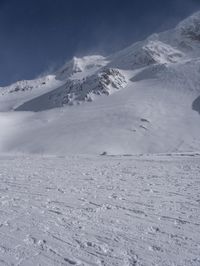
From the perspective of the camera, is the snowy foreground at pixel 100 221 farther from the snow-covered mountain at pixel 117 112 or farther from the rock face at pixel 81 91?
the rock face at pixel 81 91

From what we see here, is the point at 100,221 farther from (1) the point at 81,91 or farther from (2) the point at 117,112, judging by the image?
(1) the point at 81,91

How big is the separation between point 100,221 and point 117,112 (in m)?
56.7

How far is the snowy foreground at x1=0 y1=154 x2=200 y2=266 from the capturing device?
6812mm

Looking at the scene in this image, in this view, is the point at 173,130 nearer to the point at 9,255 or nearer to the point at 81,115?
the point at 81,115

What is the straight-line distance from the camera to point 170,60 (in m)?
121

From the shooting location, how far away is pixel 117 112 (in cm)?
6512

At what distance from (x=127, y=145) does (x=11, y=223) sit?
129 feet

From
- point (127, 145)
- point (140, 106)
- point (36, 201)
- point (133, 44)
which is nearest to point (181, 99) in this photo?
point (140, 106)

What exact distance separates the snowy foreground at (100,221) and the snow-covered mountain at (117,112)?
30.3 metres

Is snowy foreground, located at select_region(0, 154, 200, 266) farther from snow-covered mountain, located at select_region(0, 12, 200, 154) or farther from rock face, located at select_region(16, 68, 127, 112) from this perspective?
rock face, located at select_region(16, 68, 127, 112)

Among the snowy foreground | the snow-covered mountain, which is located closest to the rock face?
the snow-covered mountain

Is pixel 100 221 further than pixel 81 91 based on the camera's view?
No

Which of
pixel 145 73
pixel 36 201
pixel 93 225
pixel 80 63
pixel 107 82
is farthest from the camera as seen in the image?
pixel 80 63

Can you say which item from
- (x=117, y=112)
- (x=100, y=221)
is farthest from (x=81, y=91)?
(x=100, y=221)
